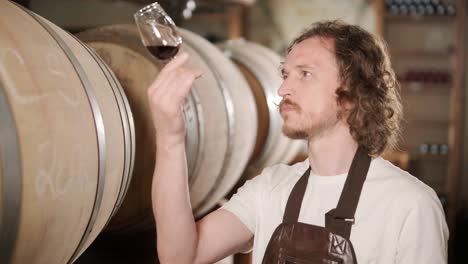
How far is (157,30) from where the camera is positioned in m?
1.45

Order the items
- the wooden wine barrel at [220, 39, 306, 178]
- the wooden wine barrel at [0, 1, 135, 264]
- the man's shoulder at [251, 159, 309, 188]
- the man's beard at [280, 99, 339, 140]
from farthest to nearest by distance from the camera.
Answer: the wooden wine barrel at [220, 39, 306, 178], the man's shoulder at [251, 159, 309, 188], the man's beard at [280, 99, 339, 140], the wooden wine barrel at [0, 1, 135, 264]

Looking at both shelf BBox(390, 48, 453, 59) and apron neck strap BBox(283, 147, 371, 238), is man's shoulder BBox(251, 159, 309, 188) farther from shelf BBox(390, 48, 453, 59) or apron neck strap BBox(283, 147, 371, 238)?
shelf BBox(390, 48, 453, 59)

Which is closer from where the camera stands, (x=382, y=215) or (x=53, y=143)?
(x=53, y=143)

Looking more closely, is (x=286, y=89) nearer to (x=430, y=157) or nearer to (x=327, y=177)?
(x=327, y=177)

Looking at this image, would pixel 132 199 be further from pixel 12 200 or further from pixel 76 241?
pixel 12 200

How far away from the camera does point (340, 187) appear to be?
170cm

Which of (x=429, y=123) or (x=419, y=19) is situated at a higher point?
(x=419, y=19)

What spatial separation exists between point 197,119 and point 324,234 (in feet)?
2.11

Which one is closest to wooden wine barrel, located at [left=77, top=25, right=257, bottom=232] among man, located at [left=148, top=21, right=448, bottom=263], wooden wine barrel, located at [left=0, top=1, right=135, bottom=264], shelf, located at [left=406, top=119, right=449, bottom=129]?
man, located at [left=148, top=21, right=448, bottom=263]

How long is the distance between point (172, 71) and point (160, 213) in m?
0.50

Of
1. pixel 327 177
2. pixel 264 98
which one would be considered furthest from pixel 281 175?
pixel 264 98

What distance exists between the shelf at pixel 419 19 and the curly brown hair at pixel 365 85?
236 inches

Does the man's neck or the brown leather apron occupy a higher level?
the man's neck

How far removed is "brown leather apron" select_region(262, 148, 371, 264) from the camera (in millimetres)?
1598
